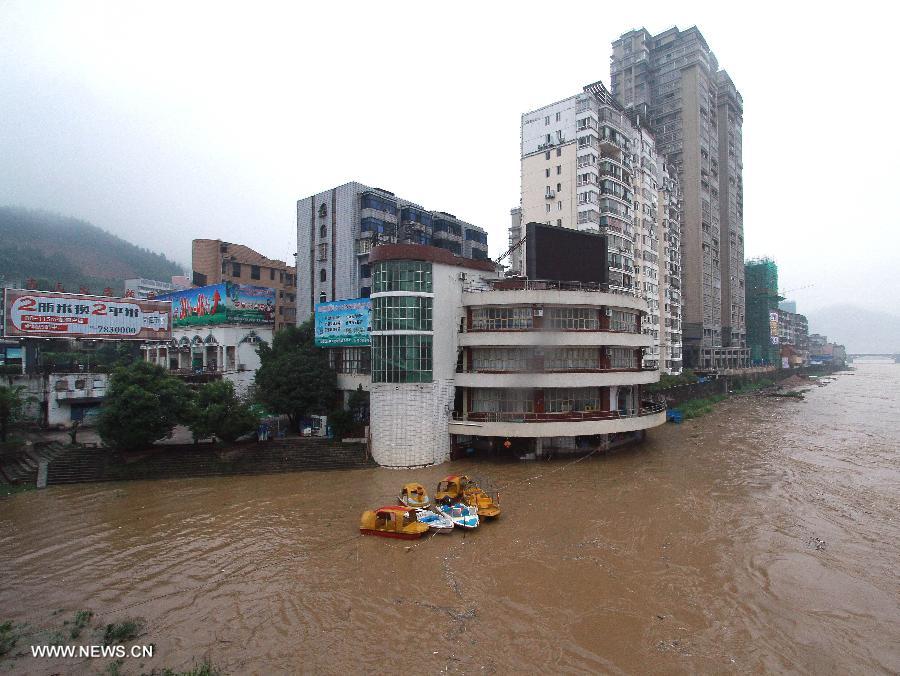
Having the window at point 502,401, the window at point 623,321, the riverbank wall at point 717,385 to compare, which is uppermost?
the window at point 623,321

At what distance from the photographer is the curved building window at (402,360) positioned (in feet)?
93.5

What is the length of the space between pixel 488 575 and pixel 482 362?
1662cm

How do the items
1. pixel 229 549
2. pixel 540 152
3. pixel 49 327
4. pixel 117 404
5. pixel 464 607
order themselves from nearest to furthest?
pixel 464 607, pixel 229 549, pixel 117 404, pixel 49 327, pixel 540 152

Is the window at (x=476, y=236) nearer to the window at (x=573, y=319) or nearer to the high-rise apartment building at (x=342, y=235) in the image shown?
the high-rise apartment building at (x=342, y=235)

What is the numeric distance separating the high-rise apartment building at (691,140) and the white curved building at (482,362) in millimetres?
55774

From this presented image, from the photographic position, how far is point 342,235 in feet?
161

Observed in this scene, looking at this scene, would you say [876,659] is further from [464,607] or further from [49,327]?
[49,327]

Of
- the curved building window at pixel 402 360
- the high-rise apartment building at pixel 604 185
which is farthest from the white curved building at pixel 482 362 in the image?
the high-rise apartment building at pixel 604 185

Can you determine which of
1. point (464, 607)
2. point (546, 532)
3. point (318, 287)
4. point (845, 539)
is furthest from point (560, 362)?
point (318, 287)

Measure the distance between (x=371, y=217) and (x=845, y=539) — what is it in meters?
42.1

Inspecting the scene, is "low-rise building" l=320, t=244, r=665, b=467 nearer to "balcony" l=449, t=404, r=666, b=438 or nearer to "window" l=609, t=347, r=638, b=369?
"balcony" l=449, t=404, r=666, b=438

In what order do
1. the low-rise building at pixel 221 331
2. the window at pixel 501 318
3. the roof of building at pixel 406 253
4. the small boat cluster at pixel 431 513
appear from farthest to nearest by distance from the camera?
the low-rise building at pixel 221 331
the window at pixel 501 318
the roof of building at pixel 406 253
the small boat cluster at pixel 431 513

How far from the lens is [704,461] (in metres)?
31.1

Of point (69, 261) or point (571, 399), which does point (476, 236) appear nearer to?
point (571, 399)
